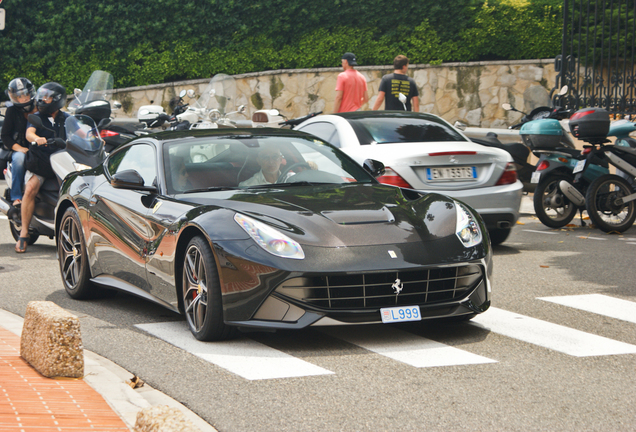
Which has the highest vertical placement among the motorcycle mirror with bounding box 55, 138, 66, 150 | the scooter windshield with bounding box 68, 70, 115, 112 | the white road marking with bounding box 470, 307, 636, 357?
the scooter windshield with bounding box 68, 70, 115, 112

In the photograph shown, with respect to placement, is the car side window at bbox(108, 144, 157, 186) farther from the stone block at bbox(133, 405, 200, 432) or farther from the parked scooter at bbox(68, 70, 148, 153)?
the parked scooter at bbox(68, 70, 148, 153)

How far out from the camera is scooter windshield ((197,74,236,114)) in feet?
48.8

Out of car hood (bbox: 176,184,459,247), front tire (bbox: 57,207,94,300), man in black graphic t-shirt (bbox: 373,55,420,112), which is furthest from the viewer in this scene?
man in black graphic t-shirt (bbox: 373,55,420,112)

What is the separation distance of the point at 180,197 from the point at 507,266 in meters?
3.78

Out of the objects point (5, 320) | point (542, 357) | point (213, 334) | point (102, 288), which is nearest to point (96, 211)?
point (102, 288)

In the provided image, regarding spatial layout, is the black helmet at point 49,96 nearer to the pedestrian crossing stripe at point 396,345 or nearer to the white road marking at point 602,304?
the pedestrian crossing stripe at point 396,345

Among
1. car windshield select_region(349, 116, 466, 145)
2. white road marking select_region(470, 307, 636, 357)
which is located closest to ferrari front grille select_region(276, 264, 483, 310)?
white road marking select_region(470, 307, 636, 357)

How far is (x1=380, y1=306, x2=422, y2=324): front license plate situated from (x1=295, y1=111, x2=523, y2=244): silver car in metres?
3.61

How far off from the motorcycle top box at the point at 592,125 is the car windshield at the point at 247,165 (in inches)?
215

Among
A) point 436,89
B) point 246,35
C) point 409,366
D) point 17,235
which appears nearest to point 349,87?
point 17,235

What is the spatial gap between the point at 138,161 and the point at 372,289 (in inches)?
101

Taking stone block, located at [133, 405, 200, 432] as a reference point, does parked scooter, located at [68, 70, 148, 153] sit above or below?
above

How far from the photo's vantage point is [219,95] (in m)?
14.9

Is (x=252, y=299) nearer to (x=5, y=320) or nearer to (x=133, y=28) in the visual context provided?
(x=5, y=320)
